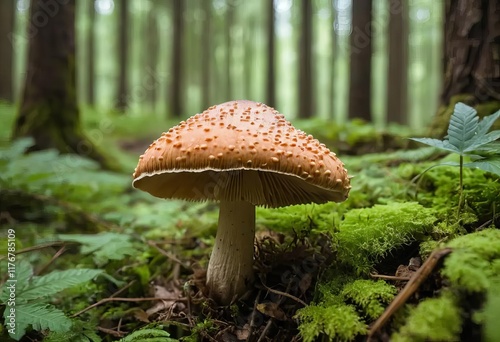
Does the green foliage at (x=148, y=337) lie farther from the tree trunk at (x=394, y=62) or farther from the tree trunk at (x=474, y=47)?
the tree trunk at (x=394, y=62)

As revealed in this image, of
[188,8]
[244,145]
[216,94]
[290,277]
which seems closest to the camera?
[244,145]

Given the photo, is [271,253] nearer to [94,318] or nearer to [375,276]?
[375,276]

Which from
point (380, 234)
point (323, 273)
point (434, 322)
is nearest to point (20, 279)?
point (323, 273)

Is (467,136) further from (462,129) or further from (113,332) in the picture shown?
(113,332)

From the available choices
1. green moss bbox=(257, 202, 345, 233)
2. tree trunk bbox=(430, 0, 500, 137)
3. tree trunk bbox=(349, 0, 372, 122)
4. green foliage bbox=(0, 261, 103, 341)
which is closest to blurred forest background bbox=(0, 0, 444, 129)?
tree trunk bbox=(349, 0, 372, 122)

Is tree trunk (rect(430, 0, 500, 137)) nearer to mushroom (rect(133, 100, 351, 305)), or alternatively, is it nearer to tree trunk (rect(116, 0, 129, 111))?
mushroom (rect(133, 100, 351, 305))

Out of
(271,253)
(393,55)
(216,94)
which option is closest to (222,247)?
(271,253)
